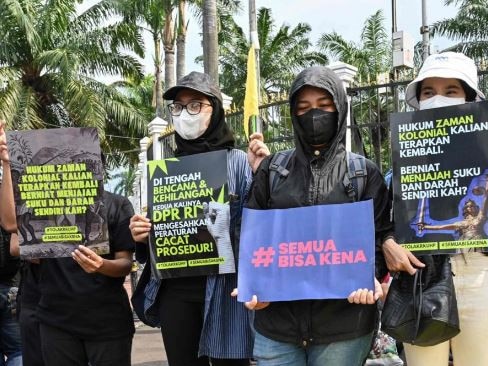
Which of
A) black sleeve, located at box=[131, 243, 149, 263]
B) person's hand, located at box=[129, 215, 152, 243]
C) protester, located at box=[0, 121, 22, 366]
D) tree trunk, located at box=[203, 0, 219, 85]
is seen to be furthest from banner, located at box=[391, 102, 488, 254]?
tree trunk, located at box=[203, 0, 219, 85]

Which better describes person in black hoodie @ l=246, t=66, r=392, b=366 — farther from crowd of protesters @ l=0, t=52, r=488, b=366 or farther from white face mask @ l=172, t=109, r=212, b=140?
white face mask @ l=172, t=109, r=212, b=140

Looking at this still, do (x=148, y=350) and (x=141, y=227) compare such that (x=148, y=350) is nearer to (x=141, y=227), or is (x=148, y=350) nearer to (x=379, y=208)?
(x=141, y=227)

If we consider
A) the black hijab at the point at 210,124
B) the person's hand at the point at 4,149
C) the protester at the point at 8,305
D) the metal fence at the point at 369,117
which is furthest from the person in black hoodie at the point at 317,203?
the metal fence at the point at 369,117

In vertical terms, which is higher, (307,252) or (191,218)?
(191,218)

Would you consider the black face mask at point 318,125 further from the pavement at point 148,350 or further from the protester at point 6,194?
the pavement at point 148,350

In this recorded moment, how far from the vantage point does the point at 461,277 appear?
2658mm

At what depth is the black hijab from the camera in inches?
131

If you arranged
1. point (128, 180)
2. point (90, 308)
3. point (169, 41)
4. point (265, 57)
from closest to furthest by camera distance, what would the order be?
point (90, 308) → point (169, 41) → point (265, 57) → point (128, 180)

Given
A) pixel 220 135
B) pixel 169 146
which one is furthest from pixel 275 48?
pixel 220 135

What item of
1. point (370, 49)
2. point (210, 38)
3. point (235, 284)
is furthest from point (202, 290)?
point (370, 49)

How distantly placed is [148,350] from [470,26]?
1927 cm

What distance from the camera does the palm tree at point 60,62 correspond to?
19469mm

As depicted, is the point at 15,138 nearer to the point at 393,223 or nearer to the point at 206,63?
the point at 393,223

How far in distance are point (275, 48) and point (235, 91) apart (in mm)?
3082
